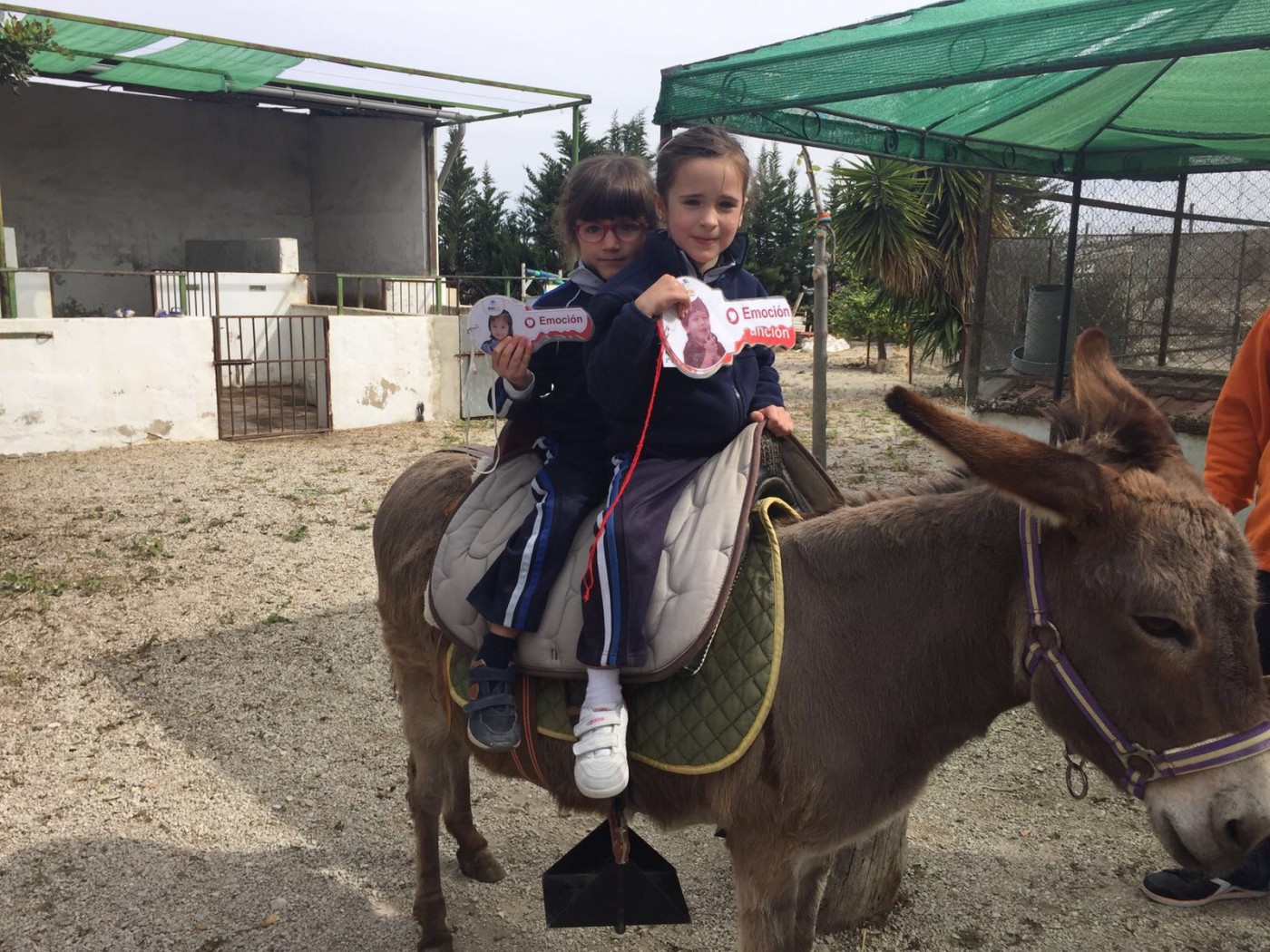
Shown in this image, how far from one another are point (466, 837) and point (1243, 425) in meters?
3.03

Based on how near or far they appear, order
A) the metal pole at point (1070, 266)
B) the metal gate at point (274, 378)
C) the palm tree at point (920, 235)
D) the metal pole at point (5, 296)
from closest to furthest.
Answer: the metal pole at point (1070, 266) < the metal pole at point (5, 296) < the metal gate at point (274, 378) < the palm tree at point (920, 235)

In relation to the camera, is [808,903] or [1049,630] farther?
[808,903]

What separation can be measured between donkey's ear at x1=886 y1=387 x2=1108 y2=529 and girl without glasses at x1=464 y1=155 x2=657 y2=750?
37.5 inches

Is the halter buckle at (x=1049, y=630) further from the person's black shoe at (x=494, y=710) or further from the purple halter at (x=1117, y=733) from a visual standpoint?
the person's black shoe at (x=494, y=710)

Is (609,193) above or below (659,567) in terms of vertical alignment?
above

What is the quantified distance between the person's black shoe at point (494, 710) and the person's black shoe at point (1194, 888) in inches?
94.9

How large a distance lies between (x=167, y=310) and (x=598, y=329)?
48.1 ft

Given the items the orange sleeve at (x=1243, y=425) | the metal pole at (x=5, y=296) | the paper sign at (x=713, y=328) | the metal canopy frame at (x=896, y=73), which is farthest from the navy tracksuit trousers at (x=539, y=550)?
the metal pole at (x=5, y=296)

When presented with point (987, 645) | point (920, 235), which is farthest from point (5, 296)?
point (920, 235)

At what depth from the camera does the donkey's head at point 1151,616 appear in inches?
62.6

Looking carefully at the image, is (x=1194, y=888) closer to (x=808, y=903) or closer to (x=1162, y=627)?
(x=808, y=903)

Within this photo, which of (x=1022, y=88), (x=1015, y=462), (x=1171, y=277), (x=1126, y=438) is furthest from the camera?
(x=1171, y=277)

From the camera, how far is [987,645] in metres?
1.90

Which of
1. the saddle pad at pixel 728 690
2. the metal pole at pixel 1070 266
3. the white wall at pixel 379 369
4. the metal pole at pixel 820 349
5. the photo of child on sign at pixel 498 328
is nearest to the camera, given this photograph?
the saddle pad at pixel 728 690
